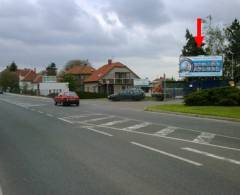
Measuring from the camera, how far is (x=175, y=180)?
800cm

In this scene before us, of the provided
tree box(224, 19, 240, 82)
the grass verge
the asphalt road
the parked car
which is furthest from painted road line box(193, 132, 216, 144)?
tree box(224, 19, 240, 82)

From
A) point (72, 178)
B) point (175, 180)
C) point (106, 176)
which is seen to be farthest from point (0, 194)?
point (175, 180)

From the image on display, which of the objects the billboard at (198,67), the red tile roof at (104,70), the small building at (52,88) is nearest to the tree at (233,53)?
the red tile roof at (104,70)

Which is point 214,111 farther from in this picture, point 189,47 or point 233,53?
point 189,47

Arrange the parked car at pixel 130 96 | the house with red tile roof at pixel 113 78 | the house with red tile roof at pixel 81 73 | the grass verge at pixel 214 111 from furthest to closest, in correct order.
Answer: the house with red tile roof at pixel 81 73 → the house with red tile roof at pixel 113 78 → the parked car at pixel 130 96 → the grass verge at pixel 214 111

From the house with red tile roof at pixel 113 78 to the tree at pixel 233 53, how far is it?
1046 inches

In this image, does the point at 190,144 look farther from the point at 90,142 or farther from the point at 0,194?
the point at 0,194

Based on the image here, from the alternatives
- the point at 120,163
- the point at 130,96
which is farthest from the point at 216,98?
the point at 120,163

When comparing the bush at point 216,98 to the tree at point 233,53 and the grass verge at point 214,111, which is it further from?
the tree at point 233,53

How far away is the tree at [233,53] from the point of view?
3282 inches

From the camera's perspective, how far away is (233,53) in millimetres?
85875

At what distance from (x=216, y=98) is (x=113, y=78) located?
69768 millimetres

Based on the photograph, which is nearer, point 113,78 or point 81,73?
point 113,78

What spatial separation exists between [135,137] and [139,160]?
4744 mm
